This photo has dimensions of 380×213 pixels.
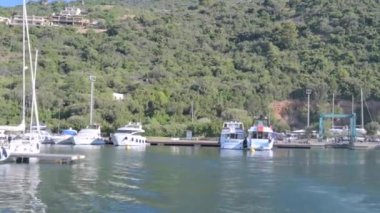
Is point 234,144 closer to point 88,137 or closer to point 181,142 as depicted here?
point 181,142

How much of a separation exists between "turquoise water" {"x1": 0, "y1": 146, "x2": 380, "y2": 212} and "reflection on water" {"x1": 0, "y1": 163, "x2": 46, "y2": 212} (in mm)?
41

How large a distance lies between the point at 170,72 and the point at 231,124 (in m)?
38.5

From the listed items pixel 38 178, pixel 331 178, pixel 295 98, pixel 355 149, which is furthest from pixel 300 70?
pixel 38 178

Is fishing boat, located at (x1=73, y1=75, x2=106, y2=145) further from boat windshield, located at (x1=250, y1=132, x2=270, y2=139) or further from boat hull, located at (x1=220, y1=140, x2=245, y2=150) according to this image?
boat windshield, located at (x1=250, y1=132, x2=270, y2=139)

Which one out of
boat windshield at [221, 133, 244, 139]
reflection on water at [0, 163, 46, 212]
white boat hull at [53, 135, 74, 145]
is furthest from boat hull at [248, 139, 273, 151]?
reflection on water at [0, 163, 46, 212]

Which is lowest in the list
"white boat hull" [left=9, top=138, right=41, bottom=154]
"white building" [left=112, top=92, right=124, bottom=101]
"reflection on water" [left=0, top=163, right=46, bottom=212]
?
"reflection on water" [left=0, top=163, right=46, bottom=212]

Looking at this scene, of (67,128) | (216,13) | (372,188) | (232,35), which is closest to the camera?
(372,188)

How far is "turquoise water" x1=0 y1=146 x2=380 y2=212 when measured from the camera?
30.6 metres

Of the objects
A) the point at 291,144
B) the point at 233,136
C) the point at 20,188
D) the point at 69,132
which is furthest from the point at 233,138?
the point at 20,188

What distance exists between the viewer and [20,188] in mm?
35188

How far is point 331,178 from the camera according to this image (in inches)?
1753

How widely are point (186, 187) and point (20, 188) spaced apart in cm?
874

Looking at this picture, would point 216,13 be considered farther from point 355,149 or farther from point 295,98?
point 355,149

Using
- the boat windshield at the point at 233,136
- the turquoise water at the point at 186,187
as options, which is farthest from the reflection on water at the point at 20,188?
the boat windshield at the point at 233,136
